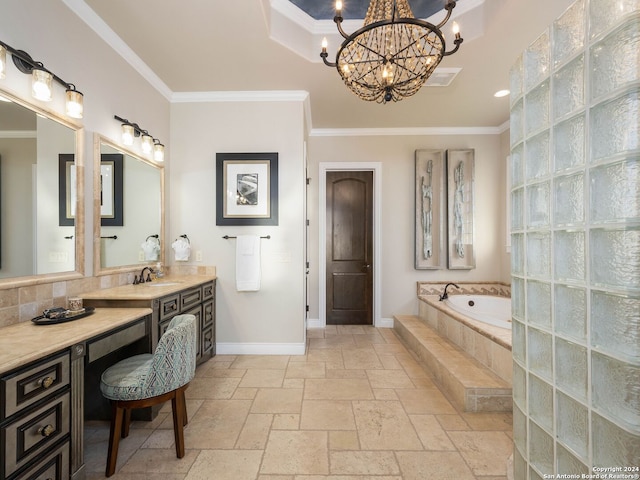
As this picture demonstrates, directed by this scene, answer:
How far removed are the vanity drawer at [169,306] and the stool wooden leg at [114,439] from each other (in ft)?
2.17

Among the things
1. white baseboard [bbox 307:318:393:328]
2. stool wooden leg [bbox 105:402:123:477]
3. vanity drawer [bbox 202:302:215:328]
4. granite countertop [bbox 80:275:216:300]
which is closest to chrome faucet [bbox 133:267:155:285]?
granite countertop [bbox 80:275:216:300]

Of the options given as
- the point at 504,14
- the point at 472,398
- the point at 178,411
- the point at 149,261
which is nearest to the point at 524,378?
the point at 472,398

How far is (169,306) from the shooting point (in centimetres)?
217

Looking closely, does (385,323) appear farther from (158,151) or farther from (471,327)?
(158,151)

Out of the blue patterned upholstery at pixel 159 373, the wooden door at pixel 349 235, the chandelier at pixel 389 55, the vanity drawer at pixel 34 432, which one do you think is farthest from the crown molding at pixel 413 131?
the vanity drawer at pixel 34 432

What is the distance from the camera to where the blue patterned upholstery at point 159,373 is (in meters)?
1.48

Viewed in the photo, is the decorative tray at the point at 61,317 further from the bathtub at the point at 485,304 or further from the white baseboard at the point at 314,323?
the bathtub at the point at 485,304

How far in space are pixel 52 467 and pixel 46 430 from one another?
7.7 inches

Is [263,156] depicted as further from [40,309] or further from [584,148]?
[584,148]

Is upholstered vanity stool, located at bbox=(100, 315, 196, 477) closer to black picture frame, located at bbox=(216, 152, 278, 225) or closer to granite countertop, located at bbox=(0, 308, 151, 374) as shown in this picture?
granite countertop, located at bbox=(0, 308, 151, 374)

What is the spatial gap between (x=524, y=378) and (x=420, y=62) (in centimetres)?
182

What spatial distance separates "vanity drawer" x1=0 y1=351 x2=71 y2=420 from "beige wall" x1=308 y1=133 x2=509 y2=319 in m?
3.09

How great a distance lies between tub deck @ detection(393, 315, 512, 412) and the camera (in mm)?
2068

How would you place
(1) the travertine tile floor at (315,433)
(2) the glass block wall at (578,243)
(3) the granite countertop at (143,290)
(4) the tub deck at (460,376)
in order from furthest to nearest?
(4) the tub deck at (460,376) → (3) the granite countertop at (143,290) → (1) the travertine tile floor at (315,433) → (2) the glass block wall at (578,243)
